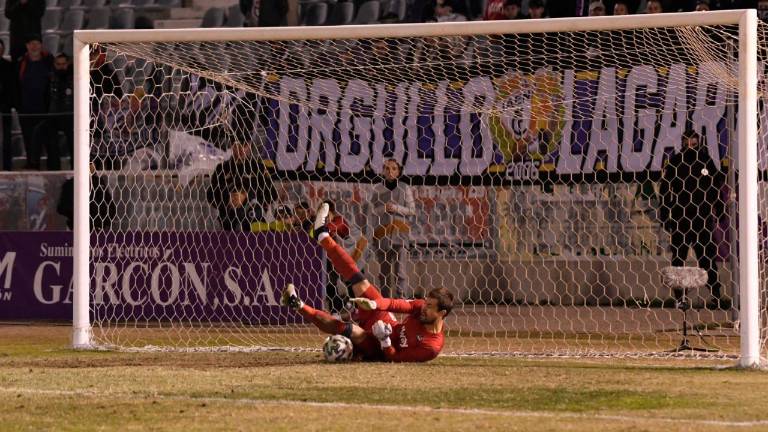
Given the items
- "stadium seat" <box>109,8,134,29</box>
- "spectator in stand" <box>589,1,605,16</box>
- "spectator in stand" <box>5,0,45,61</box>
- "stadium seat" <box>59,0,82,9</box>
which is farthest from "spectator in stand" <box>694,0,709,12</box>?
"stadium seat" <box>59,0,82,9</box>

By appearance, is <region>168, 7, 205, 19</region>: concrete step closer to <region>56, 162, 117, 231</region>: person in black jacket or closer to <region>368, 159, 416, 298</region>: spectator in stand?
<region>56, 162, 117, 231</region>: person in black jacket

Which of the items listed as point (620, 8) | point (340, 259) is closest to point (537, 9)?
point (620, 8)

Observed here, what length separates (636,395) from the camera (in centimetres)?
924

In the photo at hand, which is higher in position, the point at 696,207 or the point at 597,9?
the point at 597,9

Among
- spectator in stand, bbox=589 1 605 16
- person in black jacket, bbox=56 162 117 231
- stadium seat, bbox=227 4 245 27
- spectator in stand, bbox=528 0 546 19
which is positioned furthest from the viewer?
stadium seat, bbox=227 4 245 27

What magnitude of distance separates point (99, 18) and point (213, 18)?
232 cm

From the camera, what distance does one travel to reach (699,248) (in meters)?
15.6

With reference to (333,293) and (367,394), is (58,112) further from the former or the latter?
(367,394)

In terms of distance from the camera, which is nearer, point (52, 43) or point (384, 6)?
point (384, 6)

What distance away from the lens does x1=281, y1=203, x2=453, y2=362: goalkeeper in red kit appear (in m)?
11.2

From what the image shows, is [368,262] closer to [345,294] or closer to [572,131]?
[345,294]

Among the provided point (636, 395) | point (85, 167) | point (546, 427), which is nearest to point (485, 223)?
point (85, 167)

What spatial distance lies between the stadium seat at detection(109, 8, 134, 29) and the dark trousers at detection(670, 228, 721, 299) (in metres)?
11.7

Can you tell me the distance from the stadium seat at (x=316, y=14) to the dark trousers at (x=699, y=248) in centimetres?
869
